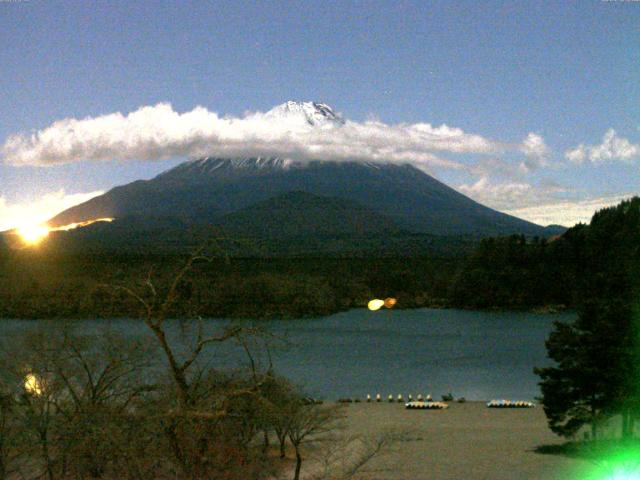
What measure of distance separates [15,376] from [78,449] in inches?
153

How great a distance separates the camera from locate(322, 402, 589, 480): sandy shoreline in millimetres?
14688

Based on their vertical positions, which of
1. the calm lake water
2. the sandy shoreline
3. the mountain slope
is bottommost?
the calm lake water

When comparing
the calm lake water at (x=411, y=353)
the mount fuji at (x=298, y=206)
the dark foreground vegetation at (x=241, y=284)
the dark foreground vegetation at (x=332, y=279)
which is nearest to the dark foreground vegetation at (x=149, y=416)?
the calm lake water at (x=411, y=353)

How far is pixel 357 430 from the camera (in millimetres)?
19797

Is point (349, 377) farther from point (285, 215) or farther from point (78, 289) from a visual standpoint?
point (285, 215)

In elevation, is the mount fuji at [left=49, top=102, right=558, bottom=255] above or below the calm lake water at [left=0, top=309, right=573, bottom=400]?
above

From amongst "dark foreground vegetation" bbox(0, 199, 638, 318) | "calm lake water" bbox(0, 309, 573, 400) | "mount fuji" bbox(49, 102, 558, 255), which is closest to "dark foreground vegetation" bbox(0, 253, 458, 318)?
"dark foreground vegetation" bbox(0, 199, 638, 318)

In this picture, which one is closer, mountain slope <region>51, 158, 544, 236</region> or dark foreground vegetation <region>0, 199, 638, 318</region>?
dark foreground vegetation <region>0, 199, 638, 318</region>

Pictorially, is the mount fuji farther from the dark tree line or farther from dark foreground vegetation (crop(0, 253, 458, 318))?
the dark tree line

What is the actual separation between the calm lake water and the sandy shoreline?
3.32 m

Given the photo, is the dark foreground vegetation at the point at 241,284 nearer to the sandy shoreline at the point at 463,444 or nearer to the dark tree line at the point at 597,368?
the sandy shoreline at the point at 463,444

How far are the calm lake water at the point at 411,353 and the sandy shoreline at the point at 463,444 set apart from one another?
3324mm

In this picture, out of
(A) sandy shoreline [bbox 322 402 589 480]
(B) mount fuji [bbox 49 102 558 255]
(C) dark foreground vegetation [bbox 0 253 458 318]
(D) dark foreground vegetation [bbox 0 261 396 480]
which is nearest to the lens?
(D) dark foreground vegetation [bbox 0 261 396 480]

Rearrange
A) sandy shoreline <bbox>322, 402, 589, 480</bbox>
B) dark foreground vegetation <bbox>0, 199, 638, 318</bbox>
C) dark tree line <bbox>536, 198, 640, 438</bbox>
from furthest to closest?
1. dark foreground vegetation <bbox>0, 199, 638, 318</bbox>
2. dark tree line <bbox>536, 198, 640, 438</bbox>
3. sandy shoreline <bbox>322, 402, 589, 480</bbox>
